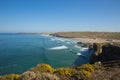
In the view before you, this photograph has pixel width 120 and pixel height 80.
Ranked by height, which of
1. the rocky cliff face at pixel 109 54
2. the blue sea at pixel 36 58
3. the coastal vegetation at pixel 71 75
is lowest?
the blue sea at pixel 36 58

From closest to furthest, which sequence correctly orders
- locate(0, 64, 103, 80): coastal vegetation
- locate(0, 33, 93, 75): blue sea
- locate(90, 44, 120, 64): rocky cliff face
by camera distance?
locate(0, 64, 103, 80): coastal vegetation → locate(90, 44, 120, 64): rocky cliff face → locate(0, 33, 93, 75): blue sea

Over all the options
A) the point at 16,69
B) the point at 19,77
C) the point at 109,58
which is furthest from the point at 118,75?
the point at 16,69

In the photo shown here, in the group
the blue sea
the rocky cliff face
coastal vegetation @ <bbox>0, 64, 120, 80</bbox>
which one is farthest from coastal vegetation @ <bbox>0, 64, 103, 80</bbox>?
the blue sea

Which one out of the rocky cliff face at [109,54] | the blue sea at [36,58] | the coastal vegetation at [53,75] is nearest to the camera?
the coastal vegetation at [53,75]

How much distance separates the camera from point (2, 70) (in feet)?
120

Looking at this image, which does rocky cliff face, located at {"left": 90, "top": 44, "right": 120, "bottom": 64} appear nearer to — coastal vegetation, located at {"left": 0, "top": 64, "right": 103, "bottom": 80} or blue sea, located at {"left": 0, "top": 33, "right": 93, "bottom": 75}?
blue sea, located at {"left": 0, "top": 33, "right": 93, "bottom": 75}

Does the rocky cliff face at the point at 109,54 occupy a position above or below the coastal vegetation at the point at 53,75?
below

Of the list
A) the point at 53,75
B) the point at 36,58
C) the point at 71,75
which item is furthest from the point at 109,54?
the point at 53,75

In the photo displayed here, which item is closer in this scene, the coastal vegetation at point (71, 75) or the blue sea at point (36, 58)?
the coastal vegetation at point (71, 75)

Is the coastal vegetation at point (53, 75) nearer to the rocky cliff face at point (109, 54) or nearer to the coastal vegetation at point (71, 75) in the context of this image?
the coastal vegetation at point (71, 75)

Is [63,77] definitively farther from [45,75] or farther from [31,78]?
[31,78]

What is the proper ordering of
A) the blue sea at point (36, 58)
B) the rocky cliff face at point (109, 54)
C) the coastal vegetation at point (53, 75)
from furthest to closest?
the blue sea at point (36, 58)
the rocky cliff face at point (109, 54)
the coastal vegetation at point (53, 75)

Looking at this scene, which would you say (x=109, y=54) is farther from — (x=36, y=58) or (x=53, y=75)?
(x=53, y=75)

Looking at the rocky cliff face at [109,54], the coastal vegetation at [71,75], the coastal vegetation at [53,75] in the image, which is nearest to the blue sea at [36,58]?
the rocky cliff face at [109,54]
